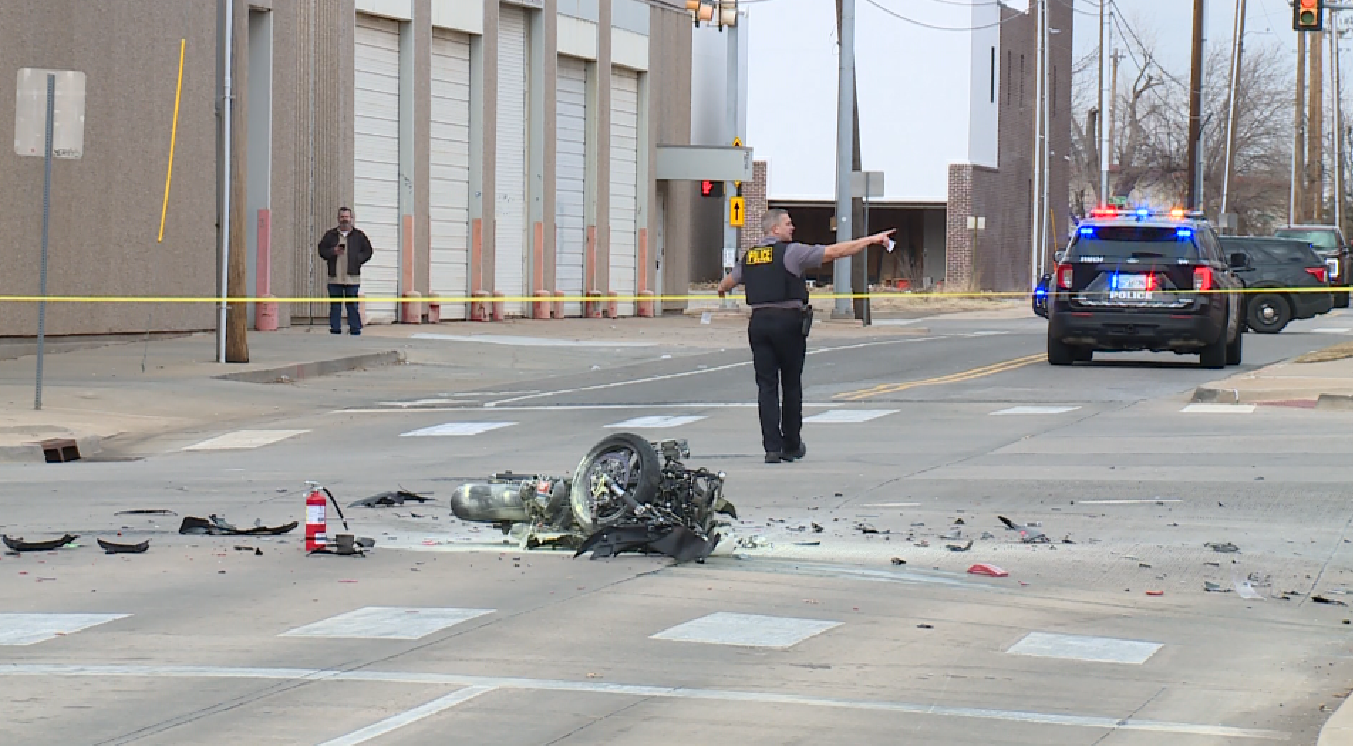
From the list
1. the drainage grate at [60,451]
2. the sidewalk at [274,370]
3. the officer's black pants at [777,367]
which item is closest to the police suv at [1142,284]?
the sidewalk at [274,370]

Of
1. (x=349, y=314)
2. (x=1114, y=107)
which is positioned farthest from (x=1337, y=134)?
(x=349, y=314)

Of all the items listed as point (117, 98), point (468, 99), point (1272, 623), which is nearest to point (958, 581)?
point (1272, 623)

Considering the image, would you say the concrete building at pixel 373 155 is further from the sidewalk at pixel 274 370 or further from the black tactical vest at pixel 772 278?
the black tactical vest at pixel 772 278

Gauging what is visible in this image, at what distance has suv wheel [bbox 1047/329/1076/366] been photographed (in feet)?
85.2

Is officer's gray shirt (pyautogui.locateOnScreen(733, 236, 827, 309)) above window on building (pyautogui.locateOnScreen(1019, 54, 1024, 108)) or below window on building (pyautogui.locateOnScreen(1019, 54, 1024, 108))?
below

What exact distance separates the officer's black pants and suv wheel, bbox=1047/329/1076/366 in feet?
34.8

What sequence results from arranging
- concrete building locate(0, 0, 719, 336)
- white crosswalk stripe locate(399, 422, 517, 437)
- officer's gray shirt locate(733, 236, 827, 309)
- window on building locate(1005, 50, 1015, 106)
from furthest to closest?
window on building locate(1005, 50, 1015, 106) → concrete building locate(0, 0, 719, 336) → white crosswalk stripe locate(399, 422, 517, 437) → officer's gray shirt locate(733, 236, 827, 309)

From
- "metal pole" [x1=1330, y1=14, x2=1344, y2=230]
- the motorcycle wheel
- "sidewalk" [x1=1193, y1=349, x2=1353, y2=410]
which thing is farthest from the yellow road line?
"metal pole" [x1=1330, y1=14, x2=1344, y2=230]

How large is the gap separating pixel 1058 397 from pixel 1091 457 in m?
6.13

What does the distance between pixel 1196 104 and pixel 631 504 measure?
138ft

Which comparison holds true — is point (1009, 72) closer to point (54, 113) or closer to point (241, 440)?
point (54, 113)

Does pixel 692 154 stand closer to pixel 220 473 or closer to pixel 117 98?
pixel 117 98

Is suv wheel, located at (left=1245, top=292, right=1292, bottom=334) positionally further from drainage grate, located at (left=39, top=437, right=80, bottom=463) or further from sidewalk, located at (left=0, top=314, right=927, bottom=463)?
drainage grate, located at (left=39, top=437, right=80, bottom=463)

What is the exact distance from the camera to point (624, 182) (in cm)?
4556
